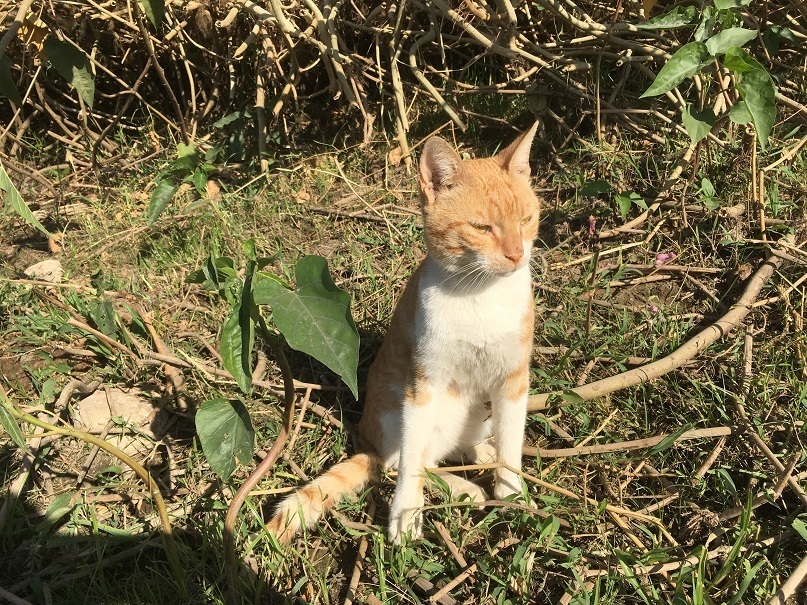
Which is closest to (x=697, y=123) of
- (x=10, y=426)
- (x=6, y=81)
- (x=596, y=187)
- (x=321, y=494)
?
(x=596, y=187)

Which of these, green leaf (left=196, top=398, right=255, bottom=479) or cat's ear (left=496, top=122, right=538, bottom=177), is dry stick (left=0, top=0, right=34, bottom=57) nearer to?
green leaf (left=196, top=398, right=255, bottom=479)

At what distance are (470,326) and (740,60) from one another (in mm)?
1473

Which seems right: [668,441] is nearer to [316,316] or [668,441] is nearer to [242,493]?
[316,316]

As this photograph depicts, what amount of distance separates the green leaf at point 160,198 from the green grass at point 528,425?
15.5 inches

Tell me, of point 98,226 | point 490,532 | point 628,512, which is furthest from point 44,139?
point 628,512

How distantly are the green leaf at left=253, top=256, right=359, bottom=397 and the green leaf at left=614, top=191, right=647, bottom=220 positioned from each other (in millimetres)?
1971

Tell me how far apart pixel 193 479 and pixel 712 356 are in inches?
89.0

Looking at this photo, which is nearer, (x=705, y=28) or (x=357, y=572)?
(x=357, y=572)

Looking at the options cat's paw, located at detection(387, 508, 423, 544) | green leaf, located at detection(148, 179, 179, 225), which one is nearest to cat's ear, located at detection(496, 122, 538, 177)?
cat's paw, located at detection(387, 508, 423, 544)

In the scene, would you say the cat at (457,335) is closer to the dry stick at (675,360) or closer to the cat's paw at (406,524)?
the cat's paw at (406,524)

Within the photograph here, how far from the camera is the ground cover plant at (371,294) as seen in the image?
2150 millimetres

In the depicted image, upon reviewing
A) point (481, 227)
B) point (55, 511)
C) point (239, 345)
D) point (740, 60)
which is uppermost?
point (740, 60)

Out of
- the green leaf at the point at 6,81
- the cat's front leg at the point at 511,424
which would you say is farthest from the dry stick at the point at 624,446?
the green leaf at the point at 6,81

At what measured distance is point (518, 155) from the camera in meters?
2.46
